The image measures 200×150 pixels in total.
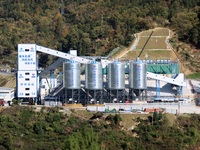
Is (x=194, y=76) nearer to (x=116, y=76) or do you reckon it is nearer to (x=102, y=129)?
(x=116, y=76)

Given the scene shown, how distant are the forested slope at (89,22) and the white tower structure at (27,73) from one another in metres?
19.3

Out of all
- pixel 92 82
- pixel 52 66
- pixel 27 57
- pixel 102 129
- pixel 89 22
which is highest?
pixel 89 22

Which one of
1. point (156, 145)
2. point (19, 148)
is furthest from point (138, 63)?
point (19, 148)

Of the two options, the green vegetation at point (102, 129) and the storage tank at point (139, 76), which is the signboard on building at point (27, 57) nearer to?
the green vegetation at point (102, 129)

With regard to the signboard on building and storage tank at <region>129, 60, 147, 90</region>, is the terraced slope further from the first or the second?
the signboard on building

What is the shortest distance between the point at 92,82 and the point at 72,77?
68.4 inches

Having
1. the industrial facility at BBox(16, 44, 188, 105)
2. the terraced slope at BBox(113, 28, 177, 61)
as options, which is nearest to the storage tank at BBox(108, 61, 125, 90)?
the industrial facility at BBox(16, 44, 188, 105)

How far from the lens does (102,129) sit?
39812 millimetres

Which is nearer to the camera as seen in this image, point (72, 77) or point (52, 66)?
point (72, 77)

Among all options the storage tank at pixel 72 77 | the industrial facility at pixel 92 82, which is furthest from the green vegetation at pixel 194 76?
the storage tank at pixel 72 77

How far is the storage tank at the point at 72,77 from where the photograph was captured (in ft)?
147

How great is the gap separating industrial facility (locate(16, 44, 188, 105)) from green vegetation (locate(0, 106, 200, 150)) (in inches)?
125

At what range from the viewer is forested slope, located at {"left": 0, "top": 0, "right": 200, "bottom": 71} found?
65750 mm

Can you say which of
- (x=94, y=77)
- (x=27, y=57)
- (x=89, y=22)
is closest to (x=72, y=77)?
(x=94, y=77)
